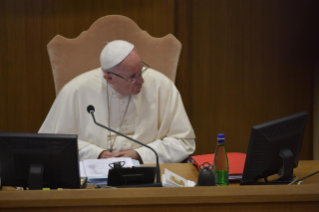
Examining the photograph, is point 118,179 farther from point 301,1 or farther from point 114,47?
point 301,1

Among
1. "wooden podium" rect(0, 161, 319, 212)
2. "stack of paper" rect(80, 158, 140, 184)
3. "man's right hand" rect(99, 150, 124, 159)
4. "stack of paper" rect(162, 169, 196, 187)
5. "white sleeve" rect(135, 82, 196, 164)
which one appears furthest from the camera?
"white sleeve" rect(135, 82, 196, 164)

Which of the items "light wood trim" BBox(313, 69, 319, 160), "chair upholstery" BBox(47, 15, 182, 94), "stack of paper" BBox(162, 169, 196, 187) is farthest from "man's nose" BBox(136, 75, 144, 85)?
"light wood trim" BBox(313, 69, 319, 160)

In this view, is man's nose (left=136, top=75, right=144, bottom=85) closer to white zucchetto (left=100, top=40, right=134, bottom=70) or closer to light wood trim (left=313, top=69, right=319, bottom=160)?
white zucchetto (left=100, top=40, right=134, bottom=70)

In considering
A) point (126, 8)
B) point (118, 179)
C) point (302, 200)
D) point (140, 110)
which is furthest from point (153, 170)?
point (126, 8)

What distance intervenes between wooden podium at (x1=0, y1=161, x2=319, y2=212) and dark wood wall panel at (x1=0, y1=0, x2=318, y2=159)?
96.1 inches

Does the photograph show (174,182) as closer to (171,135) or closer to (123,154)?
(123,154)

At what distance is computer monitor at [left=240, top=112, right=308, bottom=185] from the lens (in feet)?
5.19

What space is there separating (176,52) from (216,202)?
198cm

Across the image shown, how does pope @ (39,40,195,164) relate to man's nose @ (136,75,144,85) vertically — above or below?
below

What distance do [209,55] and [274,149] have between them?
228 centimetres

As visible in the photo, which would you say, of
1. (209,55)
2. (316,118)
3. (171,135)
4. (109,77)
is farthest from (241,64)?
(109,77)

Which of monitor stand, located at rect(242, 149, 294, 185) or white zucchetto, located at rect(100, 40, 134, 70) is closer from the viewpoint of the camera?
monitor stand, located at rect(242, 149, 294, 185)

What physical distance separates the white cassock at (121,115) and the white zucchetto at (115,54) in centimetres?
22

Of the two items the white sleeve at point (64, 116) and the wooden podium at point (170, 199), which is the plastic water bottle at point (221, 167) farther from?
the white sleeve at point (64, 116)
